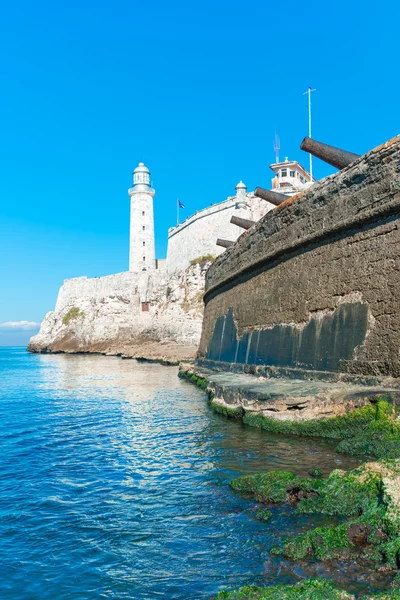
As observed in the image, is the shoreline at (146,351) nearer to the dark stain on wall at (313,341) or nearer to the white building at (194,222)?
the white building at (194,222)

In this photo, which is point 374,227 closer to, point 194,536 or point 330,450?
point 330,450

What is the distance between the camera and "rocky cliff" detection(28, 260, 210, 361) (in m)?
39.8

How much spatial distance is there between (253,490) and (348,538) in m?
1.23

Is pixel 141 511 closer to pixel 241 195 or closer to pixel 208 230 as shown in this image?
pixel 241 195

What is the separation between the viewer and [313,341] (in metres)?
7.33

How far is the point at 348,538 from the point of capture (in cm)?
296

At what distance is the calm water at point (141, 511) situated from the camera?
2811 millimetres

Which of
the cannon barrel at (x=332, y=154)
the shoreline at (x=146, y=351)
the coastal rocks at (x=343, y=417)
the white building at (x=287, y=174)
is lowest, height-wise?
the coastal rocks at (x=343, y=417)

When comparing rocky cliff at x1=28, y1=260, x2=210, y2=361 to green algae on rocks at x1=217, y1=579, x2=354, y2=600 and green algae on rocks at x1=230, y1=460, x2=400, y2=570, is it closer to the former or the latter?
green algae on rocks at x1=230, y1=460, x2=400, y2=570

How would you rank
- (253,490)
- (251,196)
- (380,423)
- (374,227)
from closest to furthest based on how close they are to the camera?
1. (253,490)
2. (380,423)
3. (374,227)
4. (251,196)

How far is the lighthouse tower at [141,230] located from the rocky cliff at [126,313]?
8.32 feet

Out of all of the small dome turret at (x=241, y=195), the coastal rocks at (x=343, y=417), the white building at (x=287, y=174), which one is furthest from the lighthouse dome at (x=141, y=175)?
the coastal rocks at (x=343, y=417)

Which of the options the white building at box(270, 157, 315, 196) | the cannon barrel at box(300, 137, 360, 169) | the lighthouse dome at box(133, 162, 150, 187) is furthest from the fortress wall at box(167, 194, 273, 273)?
the cannon barrel at box(300, 137, 360, 169)

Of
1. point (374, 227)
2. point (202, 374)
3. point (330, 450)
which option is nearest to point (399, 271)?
point (374, 227)
